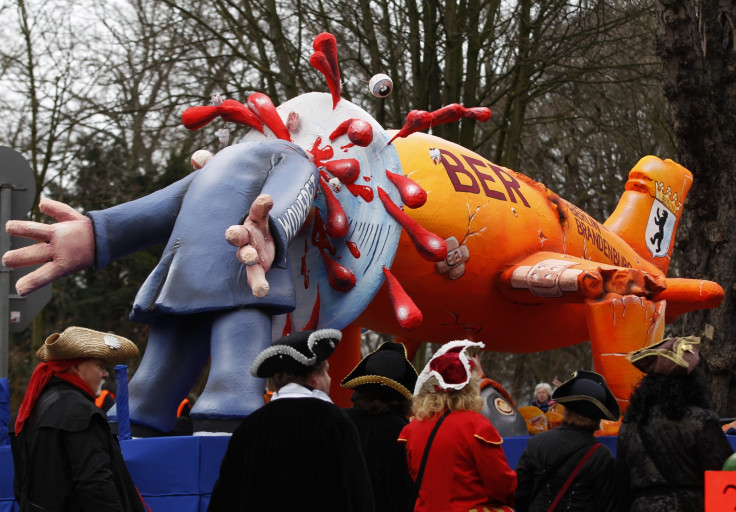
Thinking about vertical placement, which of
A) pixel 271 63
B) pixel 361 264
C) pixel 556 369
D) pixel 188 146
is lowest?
pixel 556 369

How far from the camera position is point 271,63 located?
14406 mm

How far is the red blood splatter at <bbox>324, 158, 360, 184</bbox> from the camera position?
240 inches

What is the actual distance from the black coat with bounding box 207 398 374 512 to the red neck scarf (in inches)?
32.9

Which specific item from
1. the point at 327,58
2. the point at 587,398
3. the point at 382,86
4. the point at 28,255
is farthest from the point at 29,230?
the point at 587,398

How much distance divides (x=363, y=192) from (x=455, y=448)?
2.35m

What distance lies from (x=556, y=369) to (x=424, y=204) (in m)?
15.5

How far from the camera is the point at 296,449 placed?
138 inches

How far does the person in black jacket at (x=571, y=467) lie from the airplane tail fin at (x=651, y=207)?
4.00 m

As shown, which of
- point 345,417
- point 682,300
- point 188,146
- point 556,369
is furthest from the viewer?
point 556,369

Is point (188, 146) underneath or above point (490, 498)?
above

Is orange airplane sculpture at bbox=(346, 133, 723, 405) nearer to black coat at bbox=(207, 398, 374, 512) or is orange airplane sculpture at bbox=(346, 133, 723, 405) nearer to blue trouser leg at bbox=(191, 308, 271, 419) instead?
blue trouser leg at bbox=(191, 308, 271, 419)

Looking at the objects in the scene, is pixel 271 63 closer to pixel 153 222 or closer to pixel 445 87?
pixel 445 87

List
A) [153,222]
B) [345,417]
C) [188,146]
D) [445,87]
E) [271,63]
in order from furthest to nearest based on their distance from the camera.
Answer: [188,146] → [271,63] → [445,87] → [153,222] → [345,417]

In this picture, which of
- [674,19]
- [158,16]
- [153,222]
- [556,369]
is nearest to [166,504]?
[153,222]
